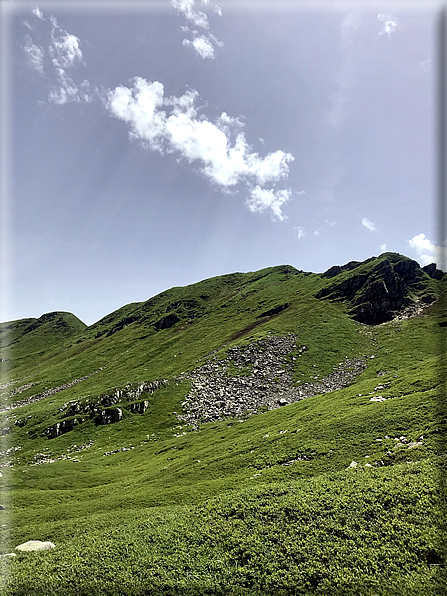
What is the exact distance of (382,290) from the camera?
136 metres

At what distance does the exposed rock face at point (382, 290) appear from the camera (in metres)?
128

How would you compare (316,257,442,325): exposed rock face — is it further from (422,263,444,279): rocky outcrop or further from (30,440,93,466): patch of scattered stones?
(30,440,93,466): patch of scattered stones

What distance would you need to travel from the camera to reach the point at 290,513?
17.4 m

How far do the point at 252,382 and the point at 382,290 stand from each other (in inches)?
3744

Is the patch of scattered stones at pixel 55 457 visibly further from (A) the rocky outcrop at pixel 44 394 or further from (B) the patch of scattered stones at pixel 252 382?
(A) the rocky outcrop at pixel 44 394

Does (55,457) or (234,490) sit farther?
(55,457)

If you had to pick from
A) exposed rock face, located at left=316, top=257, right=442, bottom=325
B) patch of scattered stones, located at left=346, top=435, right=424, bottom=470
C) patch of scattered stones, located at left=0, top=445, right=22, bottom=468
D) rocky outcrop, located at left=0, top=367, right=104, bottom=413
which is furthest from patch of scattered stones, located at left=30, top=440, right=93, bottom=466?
exposed rock face, located at left=316, top=257, right=442, bottom=325

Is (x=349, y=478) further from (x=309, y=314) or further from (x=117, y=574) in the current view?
(x=309, y=314)

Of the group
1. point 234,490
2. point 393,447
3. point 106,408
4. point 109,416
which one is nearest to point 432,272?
point 393,447

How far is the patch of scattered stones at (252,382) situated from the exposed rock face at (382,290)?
49.2m

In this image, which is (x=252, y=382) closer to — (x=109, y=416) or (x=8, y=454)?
(x=109, y=416)

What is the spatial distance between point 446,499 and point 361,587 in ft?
23.6

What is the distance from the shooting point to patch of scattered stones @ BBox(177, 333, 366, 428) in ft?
229

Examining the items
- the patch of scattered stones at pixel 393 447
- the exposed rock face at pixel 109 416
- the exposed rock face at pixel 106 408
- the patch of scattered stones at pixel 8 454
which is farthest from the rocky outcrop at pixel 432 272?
the patch of scattered stones at pixel 8 454
